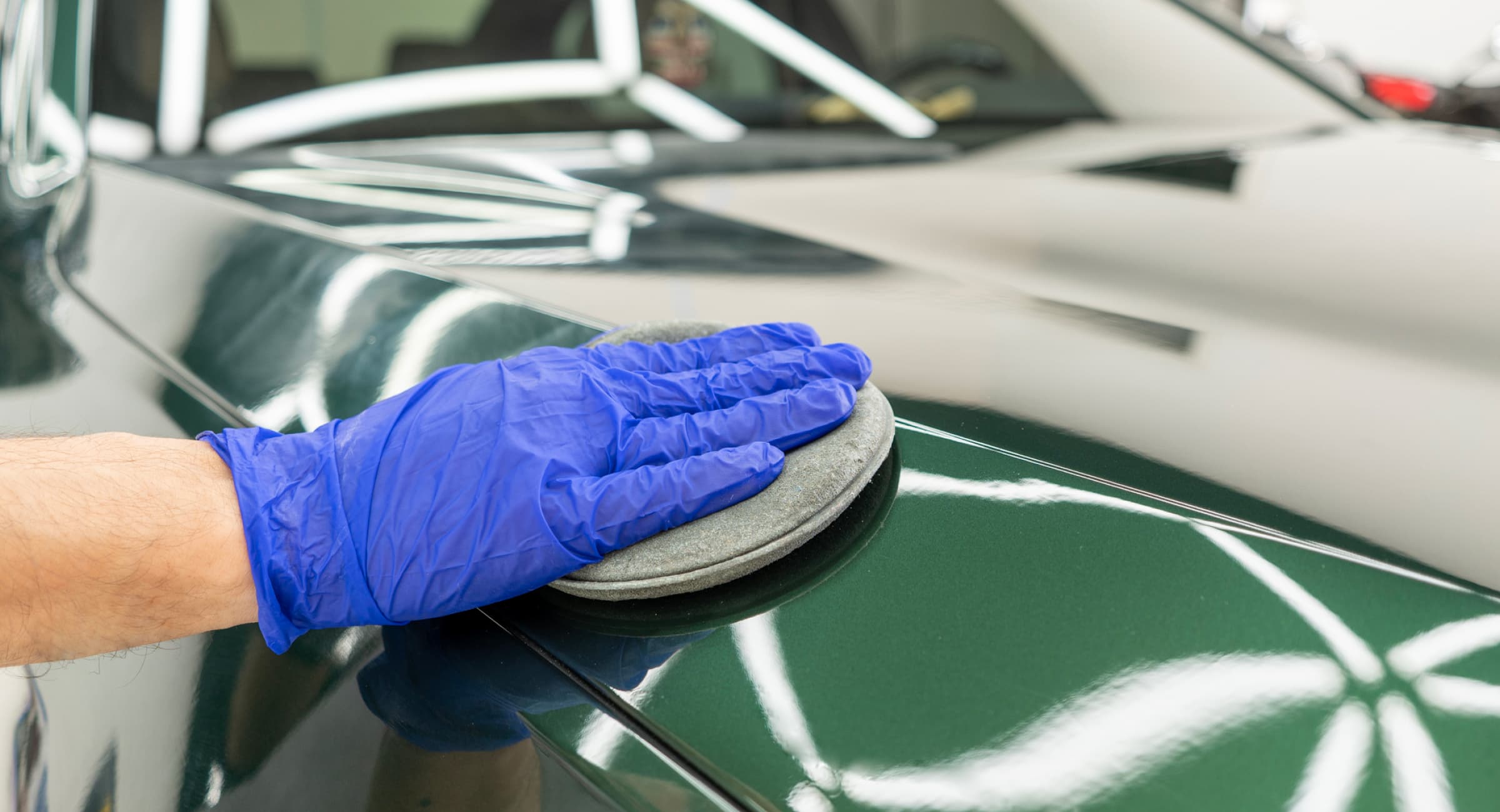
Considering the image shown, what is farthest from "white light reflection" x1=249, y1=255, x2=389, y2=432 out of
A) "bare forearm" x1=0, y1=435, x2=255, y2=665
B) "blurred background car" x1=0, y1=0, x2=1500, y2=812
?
"bare forearm" x1=0, y1=435, x2=255, y2=665

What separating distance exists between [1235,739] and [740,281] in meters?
0.67

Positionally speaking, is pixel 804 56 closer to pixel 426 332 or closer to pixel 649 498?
pixel 426 332

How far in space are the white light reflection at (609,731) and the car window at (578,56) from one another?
1.41 meters

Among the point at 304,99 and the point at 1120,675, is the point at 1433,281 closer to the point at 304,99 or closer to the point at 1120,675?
the point at 1120,675

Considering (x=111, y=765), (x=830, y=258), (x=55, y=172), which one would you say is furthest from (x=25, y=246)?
(x=830, y=258)

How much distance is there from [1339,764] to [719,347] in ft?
1.77

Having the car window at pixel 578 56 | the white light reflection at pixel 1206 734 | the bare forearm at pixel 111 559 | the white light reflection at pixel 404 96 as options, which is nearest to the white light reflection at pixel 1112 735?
the white light reflection at pixel 1206 734

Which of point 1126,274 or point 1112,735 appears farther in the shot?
point 1126,274

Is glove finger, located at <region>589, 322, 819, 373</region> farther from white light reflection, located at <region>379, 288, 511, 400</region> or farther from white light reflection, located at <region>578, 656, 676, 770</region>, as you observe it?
white light reflection, located at <region>578, 656, 676, 770</region>

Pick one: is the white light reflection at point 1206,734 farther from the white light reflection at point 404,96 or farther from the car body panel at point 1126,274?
the white light reflection at point 404,96

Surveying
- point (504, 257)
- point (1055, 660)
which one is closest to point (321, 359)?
point (504, 257)

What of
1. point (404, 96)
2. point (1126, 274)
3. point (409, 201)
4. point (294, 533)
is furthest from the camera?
point (404, 96)

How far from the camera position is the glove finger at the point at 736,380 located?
2.56 ft

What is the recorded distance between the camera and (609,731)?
54cm
